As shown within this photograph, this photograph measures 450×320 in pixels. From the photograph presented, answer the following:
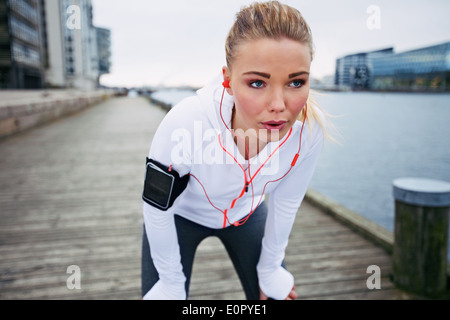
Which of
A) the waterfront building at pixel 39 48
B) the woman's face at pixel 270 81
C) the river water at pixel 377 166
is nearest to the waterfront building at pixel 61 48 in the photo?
the waterfront building at pixel 39 48

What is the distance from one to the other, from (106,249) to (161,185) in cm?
233

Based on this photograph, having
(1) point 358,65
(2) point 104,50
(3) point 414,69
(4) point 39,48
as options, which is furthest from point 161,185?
(2) point 104,50

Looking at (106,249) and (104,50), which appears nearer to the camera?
(106,249)

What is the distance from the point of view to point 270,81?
4.20ft

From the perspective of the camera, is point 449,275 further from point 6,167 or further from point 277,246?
point 6,167

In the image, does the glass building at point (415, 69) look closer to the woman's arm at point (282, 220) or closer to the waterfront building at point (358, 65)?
the waterfront building at point (358, 65)

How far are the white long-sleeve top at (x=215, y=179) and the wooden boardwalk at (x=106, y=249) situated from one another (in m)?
1.18

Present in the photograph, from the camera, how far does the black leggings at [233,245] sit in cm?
188

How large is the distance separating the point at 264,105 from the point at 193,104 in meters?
0.35

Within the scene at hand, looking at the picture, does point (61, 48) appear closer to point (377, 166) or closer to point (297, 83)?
point (377, 166)

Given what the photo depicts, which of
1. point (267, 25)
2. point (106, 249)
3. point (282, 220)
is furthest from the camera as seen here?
point (106, 249)

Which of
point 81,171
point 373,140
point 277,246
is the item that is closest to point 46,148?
point 81,171

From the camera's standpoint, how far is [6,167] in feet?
21.5

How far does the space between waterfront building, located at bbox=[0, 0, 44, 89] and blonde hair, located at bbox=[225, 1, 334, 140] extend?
143 feet
